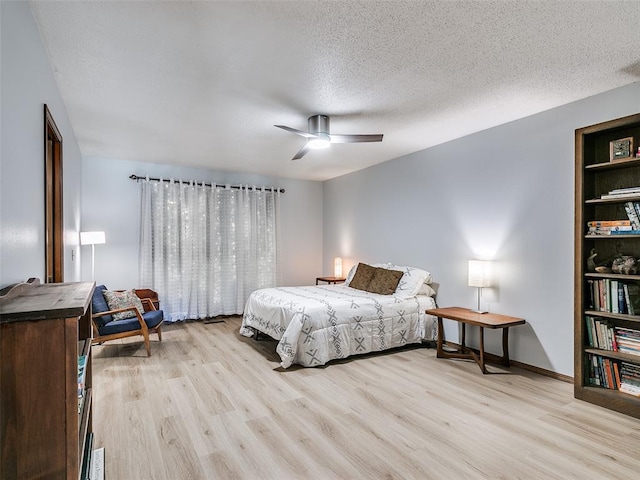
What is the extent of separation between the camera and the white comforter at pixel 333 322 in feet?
12.4

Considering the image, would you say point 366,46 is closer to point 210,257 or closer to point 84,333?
point 84,333

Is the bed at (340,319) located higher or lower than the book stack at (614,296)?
lower

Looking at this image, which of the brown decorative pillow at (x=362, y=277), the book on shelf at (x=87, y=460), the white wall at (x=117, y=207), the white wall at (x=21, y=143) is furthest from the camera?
the white wall at (x=117, y=207)

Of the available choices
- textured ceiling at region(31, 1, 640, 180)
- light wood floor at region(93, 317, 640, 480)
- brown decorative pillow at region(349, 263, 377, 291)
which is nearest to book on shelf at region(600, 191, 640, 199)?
textured ceiling at region(31, 1, 640, 180)

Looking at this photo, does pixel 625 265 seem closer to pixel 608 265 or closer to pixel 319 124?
pixel 608 265

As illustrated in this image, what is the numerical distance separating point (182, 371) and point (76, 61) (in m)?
2.79

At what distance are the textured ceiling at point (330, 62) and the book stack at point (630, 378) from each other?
2.23 m

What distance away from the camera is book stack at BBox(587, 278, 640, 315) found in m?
2.77

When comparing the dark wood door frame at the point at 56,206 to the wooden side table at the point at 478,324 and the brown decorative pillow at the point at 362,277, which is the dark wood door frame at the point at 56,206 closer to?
the brown decorative pillow at the point at 362,277

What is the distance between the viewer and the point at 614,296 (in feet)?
9.41

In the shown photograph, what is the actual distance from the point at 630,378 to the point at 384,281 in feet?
8.46

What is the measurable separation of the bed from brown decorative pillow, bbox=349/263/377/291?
15 cm

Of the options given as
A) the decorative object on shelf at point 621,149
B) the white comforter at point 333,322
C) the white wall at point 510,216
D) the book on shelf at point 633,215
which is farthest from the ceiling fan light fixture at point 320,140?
the book on shelf at point 633,215

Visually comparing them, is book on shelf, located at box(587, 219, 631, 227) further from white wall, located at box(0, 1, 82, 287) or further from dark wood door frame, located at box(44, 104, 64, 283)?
dark wood door frame, located at box(44, 104, 64, 283)
